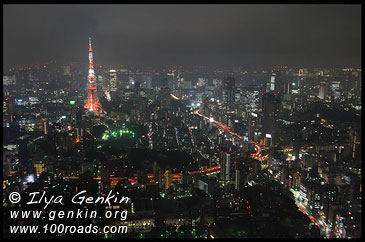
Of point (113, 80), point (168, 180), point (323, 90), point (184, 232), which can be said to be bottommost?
point (184, 232)

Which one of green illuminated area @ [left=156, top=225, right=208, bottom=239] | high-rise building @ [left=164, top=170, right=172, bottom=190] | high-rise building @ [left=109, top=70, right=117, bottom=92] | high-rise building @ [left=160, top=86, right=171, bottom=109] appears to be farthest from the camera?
high-rise building @ [left=109, top=70, right=117, bottom=92]

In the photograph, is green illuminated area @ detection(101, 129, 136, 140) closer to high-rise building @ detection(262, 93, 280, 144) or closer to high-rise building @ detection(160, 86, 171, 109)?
high-rise building @ detection(160, 86, 171, 109)

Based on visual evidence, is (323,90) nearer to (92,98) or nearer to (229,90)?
(229,90)

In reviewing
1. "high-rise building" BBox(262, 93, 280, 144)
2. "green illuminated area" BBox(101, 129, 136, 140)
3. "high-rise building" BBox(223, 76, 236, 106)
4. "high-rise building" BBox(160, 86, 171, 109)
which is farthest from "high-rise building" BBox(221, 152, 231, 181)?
"high-rise building" BBox(160, 86, 171, 109)

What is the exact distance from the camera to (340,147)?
14.5 ft

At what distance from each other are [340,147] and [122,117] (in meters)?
5.86

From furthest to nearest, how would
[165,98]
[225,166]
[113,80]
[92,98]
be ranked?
[113,80]
[165,98]
[92,98]
[225,166]

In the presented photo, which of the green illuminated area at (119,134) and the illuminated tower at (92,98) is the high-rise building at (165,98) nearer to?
the illuminated tower at (92,98)

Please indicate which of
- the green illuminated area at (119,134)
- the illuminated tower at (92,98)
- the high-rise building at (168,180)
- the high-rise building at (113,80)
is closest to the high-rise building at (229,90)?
the high-rise building at (113,80)

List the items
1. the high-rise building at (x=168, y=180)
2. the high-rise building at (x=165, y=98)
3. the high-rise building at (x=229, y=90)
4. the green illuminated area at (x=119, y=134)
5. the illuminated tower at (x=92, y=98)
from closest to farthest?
the high-rise building at (x=168, y=180), the green illuminated area at (x=119, y=134), the illuminated tower at (x=92, y=98), the high-rise building at (x=229, y=90), the high-rise building at (x=165, y=98)

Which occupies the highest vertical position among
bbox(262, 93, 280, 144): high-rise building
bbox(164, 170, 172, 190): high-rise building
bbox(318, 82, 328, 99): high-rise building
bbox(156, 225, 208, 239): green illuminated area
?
bbox(318, 82, 328, 99): high-rise building

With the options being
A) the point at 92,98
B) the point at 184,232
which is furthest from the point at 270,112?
the point at 92,98

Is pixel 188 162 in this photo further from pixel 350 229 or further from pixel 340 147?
pixel 350 229

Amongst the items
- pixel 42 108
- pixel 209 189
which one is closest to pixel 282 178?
pixel 209 189
